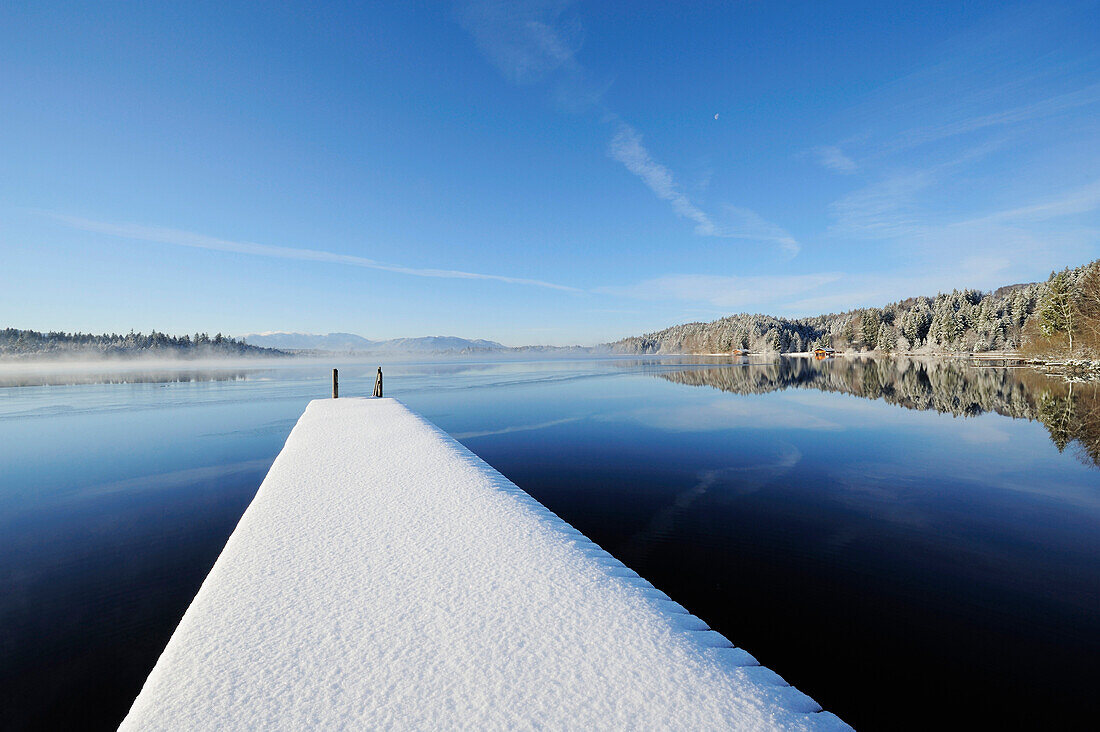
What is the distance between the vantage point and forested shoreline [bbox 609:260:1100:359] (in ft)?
138

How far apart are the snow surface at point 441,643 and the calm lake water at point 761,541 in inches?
74.0

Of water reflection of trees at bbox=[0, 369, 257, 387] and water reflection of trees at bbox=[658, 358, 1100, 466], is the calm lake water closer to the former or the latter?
water reflection of trees at bbox=[658, 358, 1100, 466]

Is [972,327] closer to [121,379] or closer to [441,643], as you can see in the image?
[441,643]

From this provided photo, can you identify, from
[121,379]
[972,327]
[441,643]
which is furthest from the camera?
[972,327]

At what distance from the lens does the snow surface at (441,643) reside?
8.78ft

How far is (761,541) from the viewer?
759cm

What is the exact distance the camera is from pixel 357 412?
17688 millimetres

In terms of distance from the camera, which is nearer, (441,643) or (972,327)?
(441,643)

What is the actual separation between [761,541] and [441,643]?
6.24 meters

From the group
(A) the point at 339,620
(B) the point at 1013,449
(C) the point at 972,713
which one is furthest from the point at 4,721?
(B) the point at 1013,449

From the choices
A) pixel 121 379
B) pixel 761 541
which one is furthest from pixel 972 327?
pixel 121 379

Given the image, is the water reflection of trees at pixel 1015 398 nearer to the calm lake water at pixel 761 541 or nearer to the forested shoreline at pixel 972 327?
the calm lake water at pixel 761 541

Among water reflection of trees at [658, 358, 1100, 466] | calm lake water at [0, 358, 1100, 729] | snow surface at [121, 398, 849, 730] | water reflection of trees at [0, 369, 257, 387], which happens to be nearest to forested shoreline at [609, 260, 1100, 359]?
water reflection of trees at [658, 358, 1100, 466]

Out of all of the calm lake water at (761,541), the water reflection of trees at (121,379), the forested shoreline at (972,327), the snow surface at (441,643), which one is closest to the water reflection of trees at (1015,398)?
the calm lake water at (761,541)
